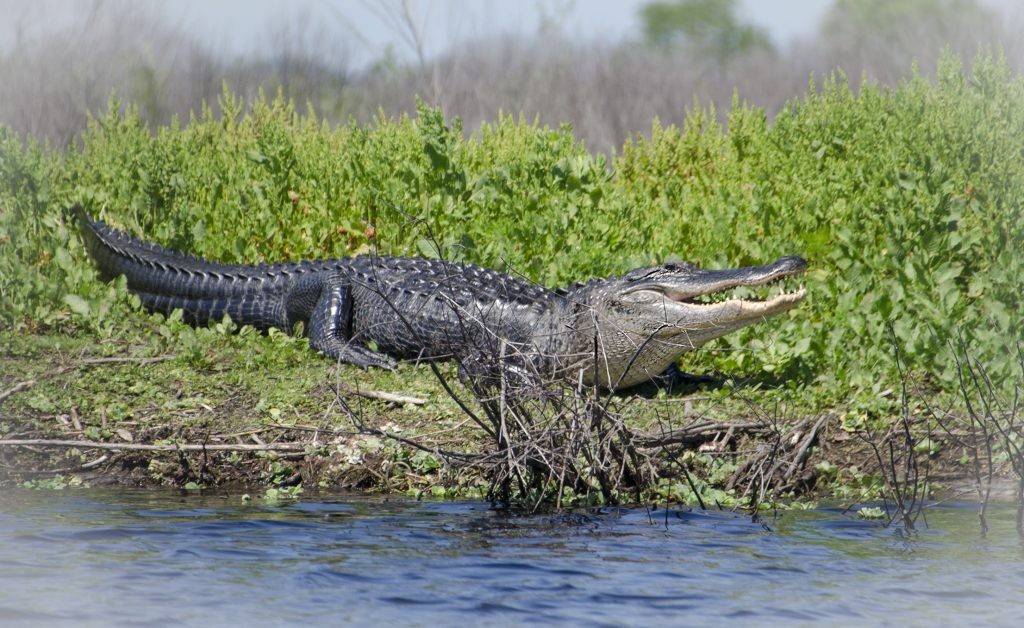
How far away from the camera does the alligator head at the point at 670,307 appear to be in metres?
6.37

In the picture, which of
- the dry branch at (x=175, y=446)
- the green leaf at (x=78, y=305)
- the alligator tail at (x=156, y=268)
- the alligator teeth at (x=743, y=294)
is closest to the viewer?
the dry branch at (x=175, y=446)

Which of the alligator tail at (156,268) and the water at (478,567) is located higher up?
the alligator tail at (156,268)

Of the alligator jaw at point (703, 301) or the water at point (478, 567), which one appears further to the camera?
the alligator jaw at point (703, 301)

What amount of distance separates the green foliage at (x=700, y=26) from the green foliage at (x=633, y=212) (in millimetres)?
17903

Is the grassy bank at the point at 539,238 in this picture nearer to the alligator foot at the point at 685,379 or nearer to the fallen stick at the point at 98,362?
the fallen stick at the point at 98,362

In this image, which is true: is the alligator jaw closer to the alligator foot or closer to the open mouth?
the open mouth

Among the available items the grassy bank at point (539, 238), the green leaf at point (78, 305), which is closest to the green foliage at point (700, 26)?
the grassy bank at point (539, 238)

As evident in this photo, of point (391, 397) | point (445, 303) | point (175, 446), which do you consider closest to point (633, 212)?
point (445, 303)

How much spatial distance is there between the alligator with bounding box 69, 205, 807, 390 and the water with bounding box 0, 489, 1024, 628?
0.99m

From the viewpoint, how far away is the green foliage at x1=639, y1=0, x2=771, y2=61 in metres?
28.5

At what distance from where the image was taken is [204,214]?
961cm

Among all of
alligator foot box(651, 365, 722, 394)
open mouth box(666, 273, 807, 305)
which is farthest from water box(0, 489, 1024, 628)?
alligator foot box(651, 365, 722, 394)

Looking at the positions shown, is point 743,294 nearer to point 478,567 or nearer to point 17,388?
point 478,567

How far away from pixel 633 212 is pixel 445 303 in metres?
2.33
